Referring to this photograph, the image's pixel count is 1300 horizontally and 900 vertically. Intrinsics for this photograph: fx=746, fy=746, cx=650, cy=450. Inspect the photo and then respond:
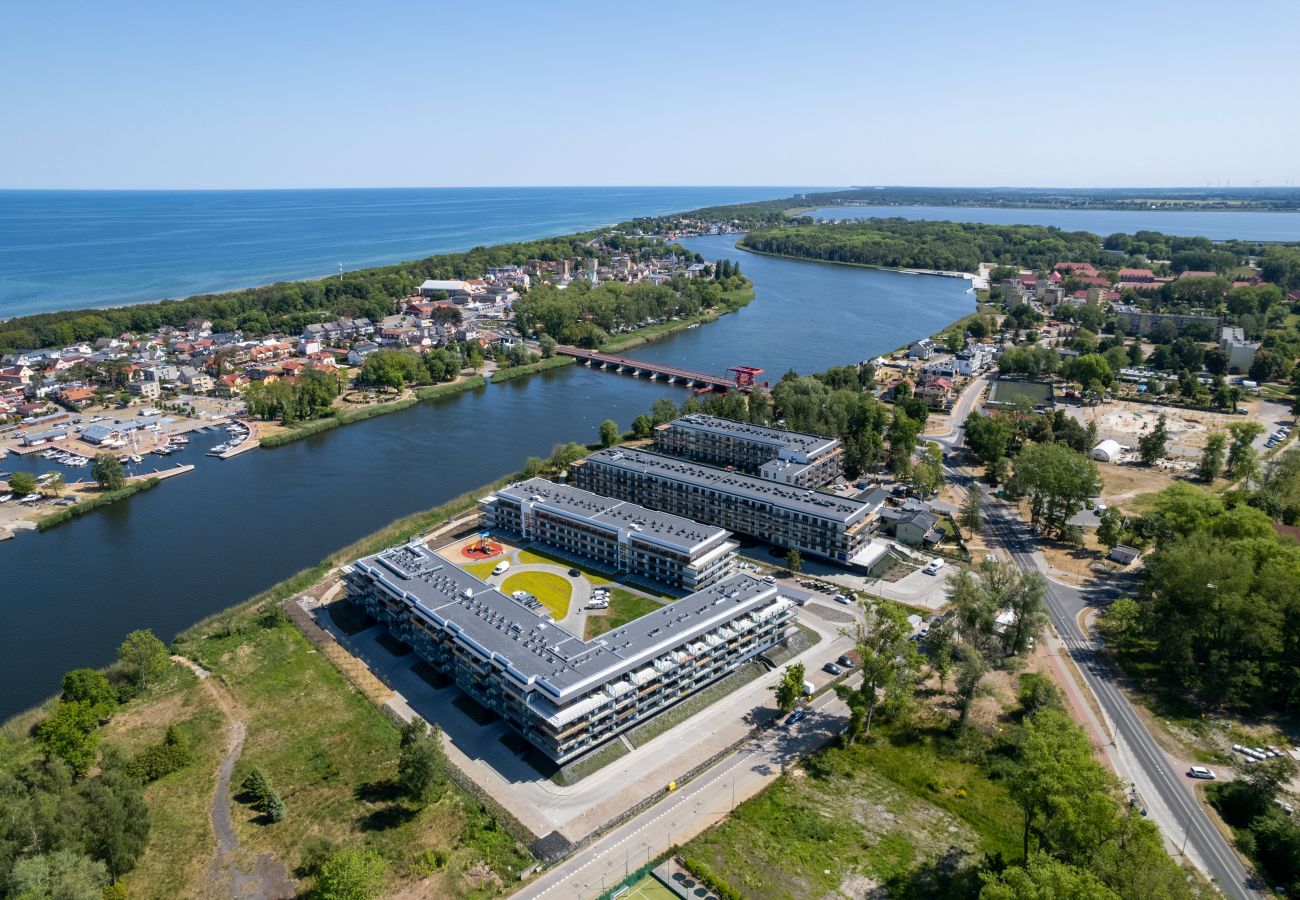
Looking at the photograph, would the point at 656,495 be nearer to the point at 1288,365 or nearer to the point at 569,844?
the point at 569,844

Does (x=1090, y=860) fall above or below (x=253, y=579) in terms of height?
above

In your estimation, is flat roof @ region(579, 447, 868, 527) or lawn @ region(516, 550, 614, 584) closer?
lawn @ region(516, 550, 614, 584)

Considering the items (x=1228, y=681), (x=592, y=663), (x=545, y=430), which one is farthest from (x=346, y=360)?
(x=1228, y=681)

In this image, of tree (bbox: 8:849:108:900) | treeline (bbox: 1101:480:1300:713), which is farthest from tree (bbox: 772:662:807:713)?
tree (bbox: 8:849:108:900)

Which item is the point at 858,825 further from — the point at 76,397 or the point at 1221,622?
the point at 76,397

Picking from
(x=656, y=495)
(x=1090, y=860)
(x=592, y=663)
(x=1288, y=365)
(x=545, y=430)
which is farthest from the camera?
(x=1288, y=365)

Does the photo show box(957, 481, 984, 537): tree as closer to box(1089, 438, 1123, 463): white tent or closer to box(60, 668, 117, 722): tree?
box(1089, 438, 1123, 463): white tent

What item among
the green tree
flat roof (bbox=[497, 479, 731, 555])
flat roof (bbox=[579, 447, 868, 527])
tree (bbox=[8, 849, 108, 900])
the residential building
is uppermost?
the residential building

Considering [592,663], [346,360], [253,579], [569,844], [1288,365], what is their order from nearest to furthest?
[569,844]
[592,663]
[253,579]
[1288,365]
[346,360]
